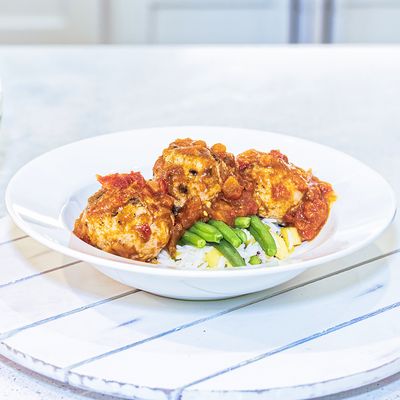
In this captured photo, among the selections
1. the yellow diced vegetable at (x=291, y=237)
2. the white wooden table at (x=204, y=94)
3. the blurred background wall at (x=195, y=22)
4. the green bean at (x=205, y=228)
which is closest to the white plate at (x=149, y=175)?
the yellow diced vegetable at (x=291, y=237)

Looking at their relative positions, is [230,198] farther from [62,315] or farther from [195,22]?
[195,22]

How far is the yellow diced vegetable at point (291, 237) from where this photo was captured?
1181 mm

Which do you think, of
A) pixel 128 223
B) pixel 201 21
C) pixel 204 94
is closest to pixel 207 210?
pixel 128 223

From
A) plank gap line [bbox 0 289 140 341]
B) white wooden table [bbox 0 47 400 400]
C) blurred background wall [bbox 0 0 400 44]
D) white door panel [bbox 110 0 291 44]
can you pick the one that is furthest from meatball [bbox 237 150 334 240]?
A: white door panel [bbox 110 0 291 44]

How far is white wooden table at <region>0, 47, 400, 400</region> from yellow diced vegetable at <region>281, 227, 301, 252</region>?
37 cm

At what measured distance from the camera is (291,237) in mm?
1182

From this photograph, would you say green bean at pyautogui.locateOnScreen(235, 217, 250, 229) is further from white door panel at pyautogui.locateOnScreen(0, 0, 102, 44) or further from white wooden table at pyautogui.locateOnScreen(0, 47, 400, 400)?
white door panel at pyautogui.locateOnScreen(0, 0, 102, 44)

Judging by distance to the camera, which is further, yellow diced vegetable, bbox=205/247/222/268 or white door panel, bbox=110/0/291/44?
white door panel, bbox=110/0/291/44

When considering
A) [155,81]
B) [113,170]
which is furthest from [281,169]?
[155,81]

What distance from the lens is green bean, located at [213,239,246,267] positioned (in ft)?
3.61

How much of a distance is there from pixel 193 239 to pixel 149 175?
0.27m

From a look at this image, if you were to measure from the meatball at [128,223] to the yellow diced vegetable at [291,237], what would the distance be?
0.19 m

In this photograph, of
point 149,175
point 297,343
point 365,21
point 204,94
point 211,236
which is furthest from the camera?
point 365,21

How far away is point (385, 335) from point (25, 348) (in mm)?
436
